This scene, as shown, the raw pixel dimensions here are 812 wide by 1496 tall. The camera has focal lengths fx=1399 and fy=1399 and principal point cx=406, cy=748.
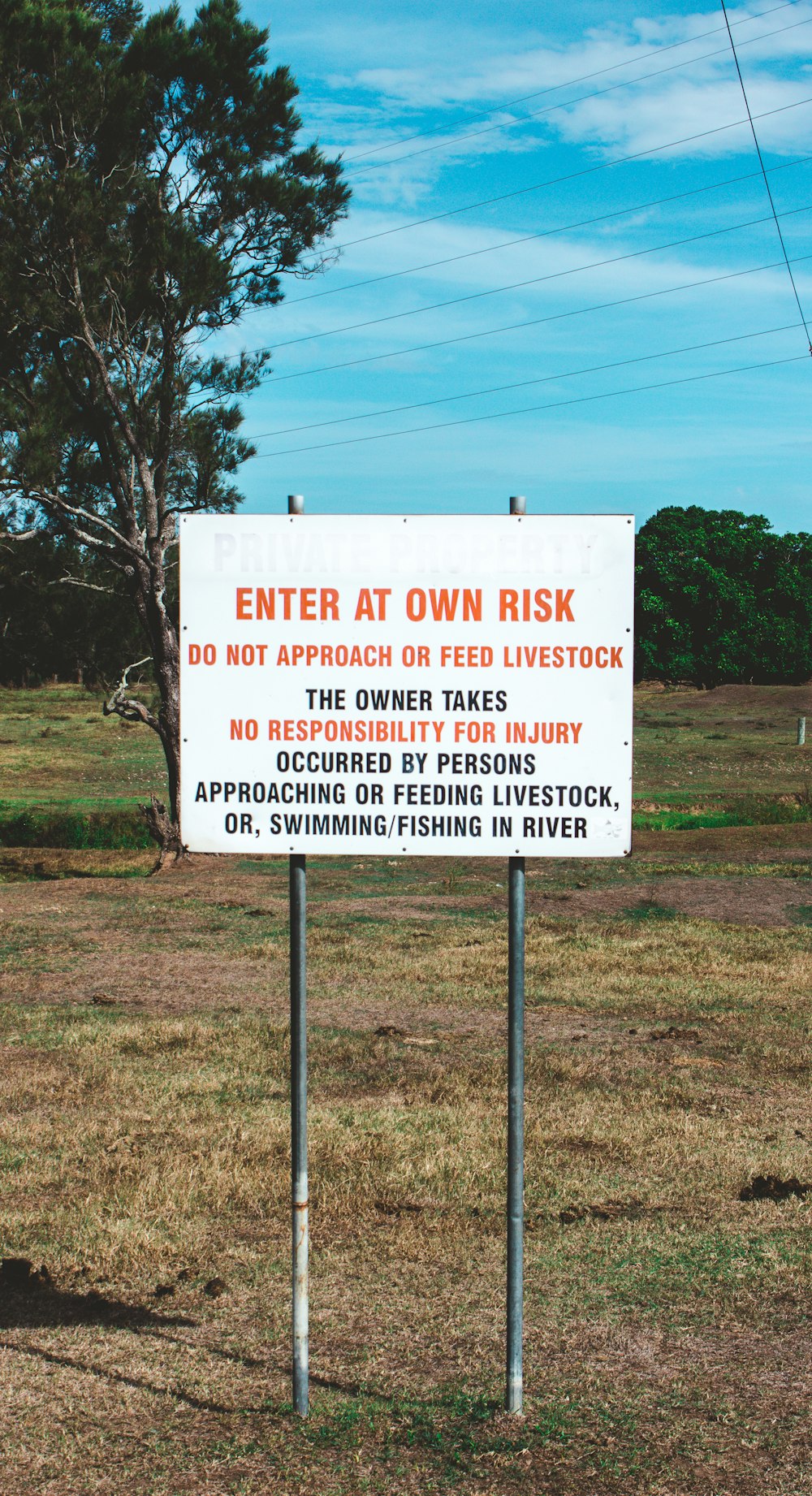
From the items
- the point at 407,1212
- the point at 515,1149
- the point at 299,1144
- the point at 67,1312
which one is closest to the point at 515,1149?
the point at 515,1149

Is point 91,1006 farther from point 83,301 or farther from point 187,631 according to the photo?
point 83,301

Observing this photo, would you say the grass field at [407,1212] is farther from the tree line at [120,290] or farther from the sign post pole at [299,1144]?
the tree line at [120,290]

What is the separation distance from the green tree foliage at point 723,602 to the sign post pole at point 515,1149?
78.4 meters

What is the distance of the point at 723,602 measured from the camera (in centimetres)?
8188

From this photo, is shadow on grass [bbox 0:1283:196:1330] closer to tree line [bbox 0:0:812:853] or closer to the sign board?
the sign board

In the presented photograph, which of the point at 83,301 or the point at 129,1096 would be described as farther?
the point at 83,301

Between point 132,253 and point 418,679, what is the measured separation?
18.1 metres

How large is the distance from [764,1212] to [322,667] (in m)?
3.50

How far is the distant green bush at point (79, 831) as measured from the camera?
1019 inches

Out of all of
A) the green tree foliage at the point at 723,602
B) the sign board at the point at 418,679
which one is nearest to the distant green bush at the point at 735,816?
the sign board at the point at 418,679

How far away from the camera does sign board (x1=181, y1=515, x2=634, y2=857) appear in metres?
4.22

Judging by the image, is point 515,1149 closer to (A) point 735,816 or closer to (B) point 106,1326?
(B) point 106,1326

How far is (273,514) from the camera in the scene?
426 centimetres

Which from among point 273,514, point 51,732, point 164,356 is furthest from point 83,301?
point 51,732
